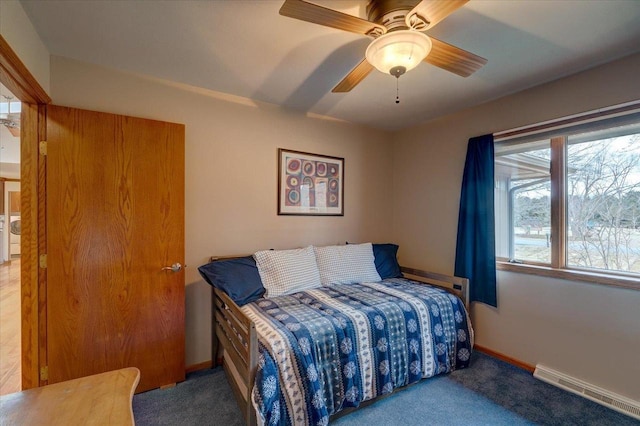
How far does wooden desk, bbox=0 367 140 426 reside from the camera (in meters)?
1.03

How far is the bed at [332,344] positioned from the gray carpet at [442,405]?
10cm

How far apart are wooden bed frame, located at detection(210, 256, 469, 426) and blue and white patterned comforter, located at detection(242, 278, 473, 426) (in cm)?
9

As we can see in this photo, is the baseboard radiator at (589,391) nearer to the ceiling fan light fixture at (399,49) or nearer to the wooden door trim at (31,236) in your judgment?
the ceiling fan light fixture at (399,49)

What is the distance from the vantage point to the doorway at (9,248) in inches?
92.4

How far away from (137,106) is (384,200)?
8.99ft

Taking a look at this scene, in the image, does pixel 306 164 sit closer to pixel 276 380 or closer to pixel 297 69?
pixel 297 69

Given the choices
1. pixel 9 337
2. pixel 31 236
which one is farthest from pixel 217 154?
pixel 9 337

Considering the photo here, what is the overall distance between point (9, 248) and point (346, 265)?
945 cm

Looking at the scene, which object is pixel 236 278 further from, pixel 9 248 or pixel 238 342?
pixel 9 248

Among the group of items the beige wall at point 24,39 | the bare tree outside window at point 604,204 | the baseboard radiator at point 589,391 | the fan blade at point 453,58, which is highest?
the beige wall at point 24,39

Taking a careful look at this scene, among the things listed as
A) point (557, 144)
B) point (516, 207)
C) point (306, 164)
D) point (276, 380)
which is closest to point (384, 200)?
point (306, 164)

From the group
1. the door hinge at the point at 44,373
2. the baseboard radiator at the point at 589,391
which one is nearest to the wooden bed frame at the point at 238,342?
the baseboard radiator at the point at 589,391

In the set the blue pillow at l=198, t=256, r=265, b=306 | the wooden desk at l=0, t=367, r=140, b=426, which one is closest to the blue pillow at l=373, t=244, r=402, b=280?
the blue pillow at l=198, t=256, r=265, b=306

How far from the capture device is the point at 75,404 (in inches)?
43.9
